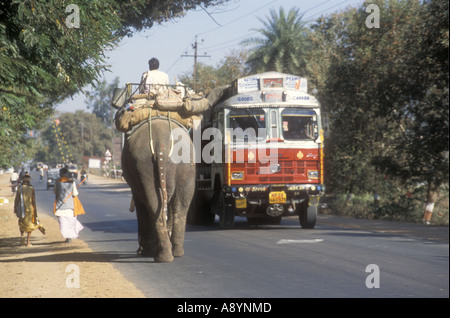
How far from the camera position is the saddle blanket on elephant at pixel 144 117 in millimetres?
9828

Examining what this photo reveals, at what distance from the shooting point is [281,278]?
12242 mm

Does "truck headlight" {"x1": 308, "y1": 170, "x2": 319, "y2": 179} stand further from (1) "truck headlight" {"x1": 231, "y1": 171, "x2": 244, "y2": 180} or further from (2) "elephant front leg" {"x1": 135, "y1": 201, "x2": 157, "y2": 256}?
(2) "elephant front leg" {"x1": 135, "y1": 201, "x2": 157, "y2": 256}

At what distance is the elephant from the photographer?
1008 cm

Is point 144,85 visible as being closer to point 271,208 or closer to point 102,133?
point 102,133

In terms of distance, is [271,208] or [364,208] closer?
[271,208]

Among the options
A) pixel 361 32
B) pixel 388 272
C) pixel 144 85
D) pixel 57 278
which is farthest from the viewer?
pixel 361 32

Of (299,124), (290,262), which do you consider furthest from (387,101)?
(290,262)

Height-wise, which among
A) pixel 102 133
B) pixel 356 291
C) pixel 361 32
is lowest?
pixel 356 291

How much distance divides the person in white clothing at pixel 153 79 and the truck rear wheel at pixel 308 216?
12.2m

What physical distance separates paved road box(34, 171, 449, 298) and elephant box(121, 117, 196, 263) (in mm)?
988

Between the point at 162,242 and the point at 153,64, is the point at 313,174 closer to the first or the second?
the point at 162,242

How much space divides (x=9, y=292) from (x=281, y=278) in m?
4.75

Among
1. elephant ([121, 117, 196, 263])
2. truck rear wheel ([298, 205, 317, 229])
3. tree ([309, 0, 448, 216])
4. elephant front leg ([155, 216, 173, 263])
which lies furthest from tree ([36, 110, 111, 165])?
tree ([309, 0, 448, 216])
